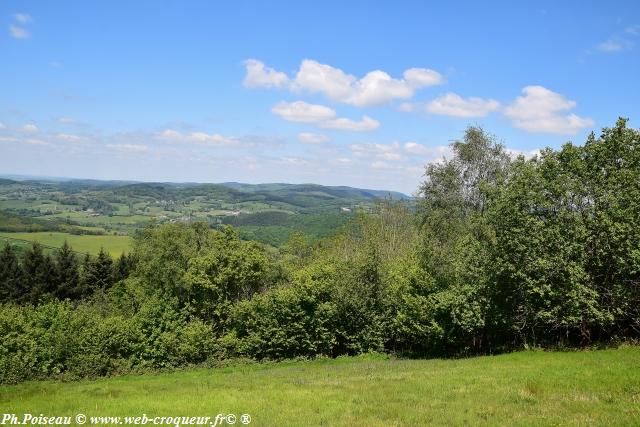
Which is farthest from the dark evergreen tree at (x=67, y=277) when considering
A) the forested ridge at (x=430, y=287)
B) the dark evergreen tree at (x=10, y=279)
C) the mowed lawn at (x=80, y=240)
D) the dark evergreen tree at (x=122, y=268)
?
the mowed lawn at (x=80, y=240)

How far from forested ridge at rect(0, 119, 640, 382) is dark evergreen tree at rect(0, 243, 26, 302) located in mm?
22845

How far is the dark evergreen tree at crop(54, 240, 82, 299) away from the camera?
73.6 m

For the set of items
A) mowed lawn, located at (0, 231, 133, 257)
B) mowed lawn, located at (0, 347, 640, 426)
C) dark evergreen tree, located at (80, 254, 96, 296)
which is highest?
mowed lawn, located at (0, 347, 640, 426)

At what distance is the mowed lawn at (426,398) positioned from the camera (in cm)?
1580

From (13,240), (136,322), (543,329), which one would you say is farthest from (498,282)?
(13,240)

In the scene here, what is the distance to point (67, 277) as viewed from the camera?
75125mm

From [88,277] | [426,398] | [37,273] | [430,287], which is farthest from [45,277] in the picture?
[426,398]

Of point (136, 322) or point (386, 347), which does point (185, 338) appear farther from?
point (386, 347)

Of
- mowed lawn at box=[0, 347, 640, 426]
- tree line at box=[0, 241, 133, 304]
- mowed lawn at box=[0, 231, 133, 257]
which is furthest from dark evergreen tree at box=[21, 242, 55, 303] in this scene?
mowed lawn at box=[0, 231, 133, 257]

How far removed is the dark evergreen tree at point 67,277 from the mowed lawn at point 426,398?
2104 inches

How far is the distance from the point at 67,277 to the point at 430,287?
207 ft

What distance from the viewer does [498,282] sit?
32.6 metres

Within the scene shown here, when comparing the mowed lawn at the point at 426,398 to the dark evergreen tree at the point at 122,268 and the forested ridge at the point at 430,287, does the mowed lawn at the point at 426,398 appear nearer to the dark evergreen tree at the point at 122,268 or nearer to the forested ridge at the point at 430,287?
the forested ridge at the point at 430,287

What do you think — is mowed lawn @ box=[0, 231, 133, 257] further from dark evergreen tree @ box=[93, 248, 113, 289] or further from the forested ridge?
the forested ridge
